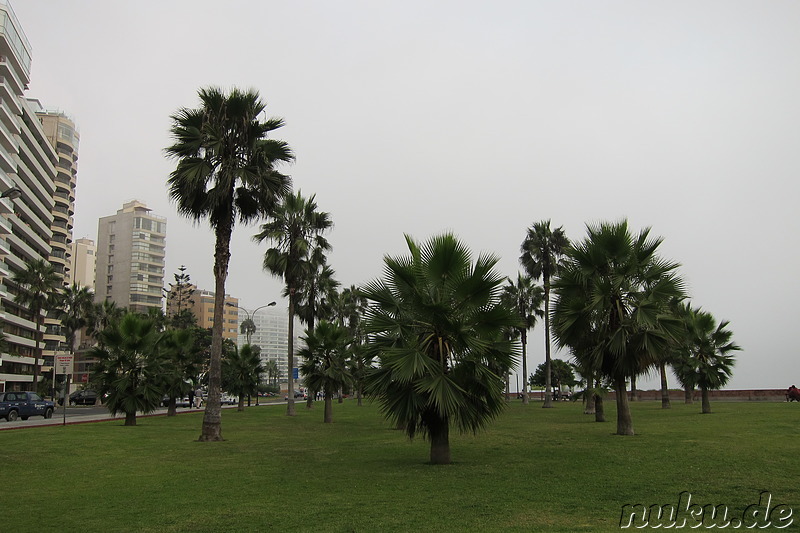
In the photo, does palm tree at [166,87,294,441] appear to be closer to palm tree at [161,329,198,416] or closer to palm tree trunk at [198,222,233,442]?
palm tree trunk at [198,222,233,442]

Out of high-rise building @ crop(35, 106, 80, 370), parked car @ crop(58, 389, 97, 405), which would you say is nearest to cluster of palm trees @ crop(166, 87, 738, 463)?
parked car @ crop(58, 389, 97, 405)

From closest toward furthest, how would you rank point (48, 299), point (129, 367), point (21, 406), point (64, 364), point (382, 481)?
point (382, 481)
point (129, 367)
point (64, 364)
point (21, 406)
point (48, 299)

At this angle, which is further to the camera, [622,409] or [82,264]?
[82,264]

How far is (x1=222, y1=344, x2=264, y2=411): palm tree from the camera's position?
46719 mm

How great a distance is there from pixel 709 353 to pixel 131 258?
136 m

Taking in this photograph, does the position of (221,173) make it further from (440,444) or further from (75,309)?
(75,309)

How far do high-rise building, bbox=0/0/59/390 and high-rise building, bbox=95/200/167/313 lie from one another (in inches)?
2059

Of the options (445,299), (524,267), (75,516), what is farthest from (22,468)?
(524,267)

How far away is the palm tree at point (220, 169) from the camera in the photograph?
2222 centimetres

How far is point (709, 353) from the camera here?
3356cm

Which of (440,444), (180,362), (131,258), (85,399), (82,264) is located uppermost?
(131,258)

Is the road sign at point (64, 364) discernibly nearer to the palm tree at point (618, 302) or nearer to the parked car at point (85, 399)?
the palm tree at point (618, 302)

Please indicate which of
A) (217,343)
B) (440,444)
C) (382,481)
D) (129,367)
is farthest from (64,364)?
(382,481)

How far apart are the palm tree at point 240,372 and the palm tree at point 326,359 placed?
16213 millimetres
